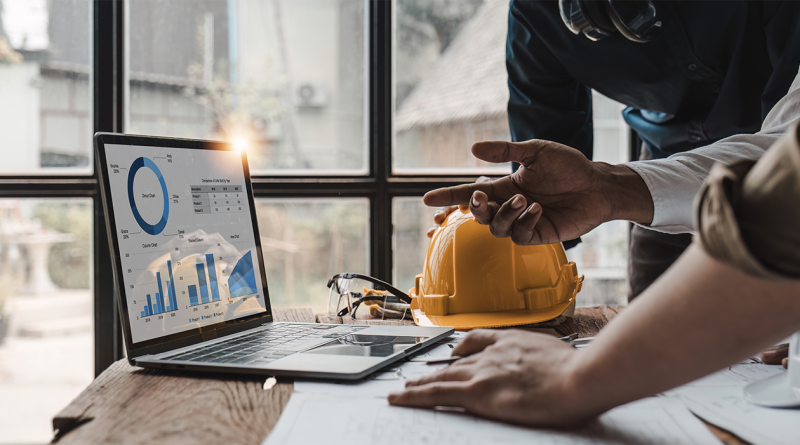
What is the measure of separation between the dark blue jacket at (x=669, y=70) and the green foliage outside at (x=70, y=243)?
155 centimetres

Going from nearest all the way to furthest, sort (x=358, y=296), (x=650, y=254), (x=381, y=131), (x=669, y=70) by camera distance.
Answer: (x=358, y=296) → (x=669, y=70) → (x=650, y=254) → (x=381, y=131)

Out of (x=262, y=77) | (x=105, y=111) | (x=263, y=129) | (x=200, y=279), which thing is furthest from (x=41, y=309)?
(x=200, y=279)

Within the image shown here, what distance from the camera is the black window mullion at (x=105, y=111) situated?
1894mm

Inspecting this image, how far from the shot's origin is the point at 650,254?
1.64 metres

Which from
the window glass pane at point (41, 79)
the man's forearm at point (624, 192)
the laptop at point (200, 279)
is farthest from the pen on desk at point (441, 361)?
the window glass pane at point (41, 79)

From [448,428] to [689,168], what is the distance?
74 cm

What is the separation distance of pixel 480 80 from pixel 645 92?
30.8 inches

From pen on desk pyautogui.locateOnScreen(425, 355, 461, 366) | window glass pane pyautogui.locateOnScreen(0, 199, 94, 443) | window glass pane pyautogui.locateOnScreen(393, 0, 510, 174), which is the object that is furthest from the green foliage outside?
pen on desk pyautogui.locateOnScreen(425, 355, 461, 366)

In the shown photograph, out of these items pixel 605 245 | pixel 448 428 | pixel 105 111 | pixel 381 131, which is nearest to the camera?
pixel 448 428

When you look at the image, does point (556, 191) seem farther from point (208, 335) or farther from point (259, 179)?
point (259, 179)

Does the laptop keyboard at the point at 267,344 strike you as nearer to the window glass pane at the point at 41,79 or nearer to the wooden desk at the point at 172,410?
the wooden desk at the point at 172,410

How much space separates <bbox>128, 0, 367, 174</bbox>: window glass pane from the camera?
1.98m

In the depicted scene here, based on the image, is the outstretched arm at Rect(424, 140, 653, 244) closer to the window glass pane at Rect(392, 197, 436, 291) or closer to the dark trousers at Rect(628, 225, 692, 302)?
the dark trousers at Rect(628, 225, 692, 302)

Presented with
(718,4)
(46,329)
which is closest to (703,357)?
(718,4)
